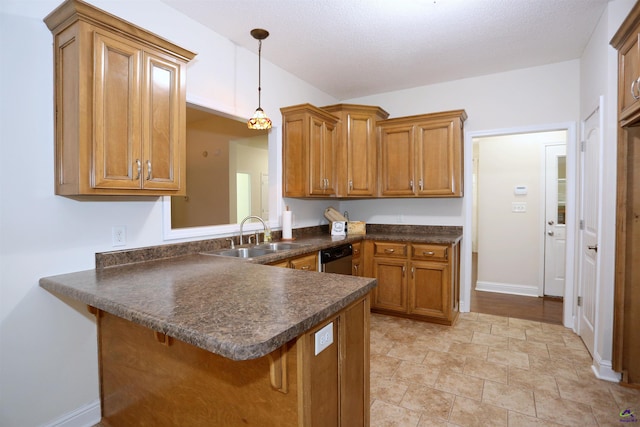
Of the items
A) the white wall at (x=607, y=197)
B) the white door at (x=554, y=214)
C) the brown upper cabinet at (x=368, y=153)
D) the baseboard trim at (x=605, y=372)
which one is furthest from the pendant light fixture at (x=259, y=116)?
the white door at (x=554, y=214)

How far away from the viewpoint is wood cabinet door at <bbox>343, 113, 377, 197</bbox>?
3934 millimetres

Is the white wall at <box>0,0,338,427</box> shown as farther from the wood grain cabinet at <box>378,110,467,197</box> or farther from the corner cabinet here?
the wood grain cabinet at <box>378,110,467,197</box>

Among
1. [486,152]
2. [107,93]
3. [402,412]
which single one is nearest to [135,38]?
[107,93]

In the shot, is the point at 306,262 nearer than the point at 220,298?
No

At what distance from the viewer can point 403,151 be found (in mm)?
3896

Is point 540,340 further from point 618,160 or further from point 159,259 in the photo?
point 159,259

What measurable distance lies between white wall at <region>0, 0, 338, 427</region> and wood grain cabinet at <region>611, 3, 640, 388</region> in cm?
332

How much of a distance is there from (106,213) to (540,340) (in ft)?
12.3

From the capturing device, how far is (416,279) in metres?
3.56

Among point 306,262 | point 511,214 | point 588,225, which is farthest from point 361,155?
point 511,214

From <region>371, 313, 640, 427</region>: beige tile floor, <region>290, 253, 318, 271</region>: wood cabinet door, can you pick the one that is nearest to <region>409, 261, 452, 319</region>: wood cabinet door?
<region>371, 313, 640, 427</region>: beige tile floor

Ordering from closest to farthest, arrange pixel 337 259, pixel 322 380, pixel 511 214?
pixel 322 380 < pixel 337 259 < pixel 511 214

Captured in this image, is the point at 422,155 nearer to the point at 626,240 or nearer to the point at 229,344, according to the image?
the point at 626,240

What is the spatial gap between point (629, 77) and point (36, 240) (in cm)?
367
